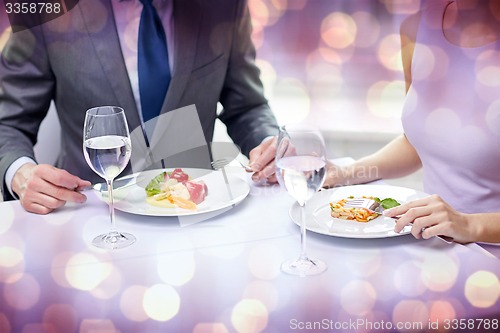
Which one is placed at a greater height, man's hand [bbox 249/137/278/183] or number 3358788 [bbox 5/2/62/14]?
number 3358788 [bbox 5/2/62/14]

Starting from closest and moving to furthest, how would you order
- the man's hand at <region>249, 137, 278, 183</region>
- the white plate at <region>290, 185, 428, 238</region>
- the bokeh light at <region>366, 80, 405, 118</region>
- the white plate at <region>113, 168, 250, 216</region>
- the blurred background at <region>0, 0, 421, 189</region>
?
1. the white plate at <region>290, 185, 428, 238</region>
2. the white plate at <region>113, 168, 250, 216</region>
3. the man's hand at <region>249, 137, 278, 183</region>
4. the blurred background at <region>0, 0, 421, 189</region>
5. the bokeh light at <region>366, 80, 405, 118</region>

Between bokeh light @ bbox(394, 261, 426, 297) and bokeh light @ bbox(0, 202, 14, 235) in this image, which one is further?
bokeh light @ bbox(0, 202, 14, 235)

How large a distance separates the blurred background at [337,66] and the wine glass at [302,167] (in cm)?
217

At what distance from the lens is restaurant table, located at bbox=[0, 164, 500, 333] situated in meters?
0.89

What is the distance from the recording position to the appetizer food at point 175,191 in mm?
1214

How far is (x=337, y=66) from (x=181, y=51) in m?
1.72

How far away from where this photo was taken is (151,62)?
1748 millimetres

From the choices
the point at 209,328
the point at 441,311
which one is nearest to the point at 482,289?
the point at 441,311

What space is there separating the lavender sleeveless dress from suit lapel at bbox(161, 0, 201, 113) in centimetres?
61

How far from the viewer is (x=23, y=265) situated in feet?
3.39

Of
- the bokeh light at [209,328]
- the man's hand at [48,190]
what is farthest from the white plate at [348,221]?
the man's hand at [48,190]

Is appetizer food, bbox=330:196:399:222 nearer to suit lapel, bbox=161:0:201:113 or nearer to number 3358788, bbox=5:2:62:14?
suit lapel, bbox=161:0:201:113

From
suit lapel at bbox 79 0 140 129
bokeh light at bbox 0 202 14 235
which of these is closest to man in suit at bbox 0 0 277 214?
suit lapel at bbox 79 0 140 129

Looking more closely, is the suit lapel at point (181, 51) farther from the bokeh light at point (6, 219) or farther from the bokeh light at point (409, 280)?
the bokeh light at point (409, 280)
